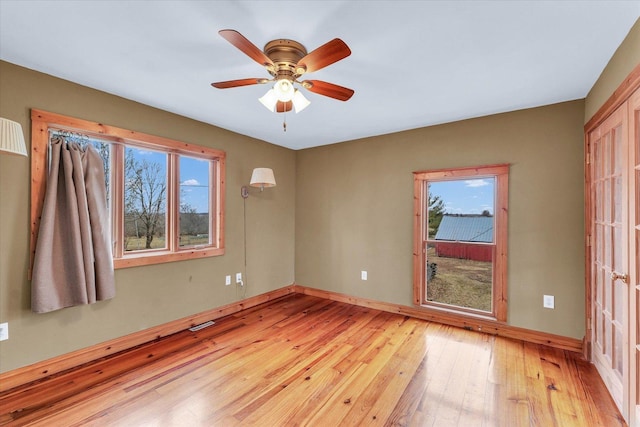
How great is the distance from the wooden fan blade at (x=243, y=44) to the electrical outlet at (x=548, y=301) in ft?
11.0

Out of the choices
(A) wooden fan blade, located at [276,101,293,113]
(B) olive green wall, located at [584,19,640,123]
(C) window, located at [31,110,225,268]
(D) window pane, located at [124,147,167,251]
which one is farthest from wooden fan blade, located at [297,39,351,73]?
(D) window pane, located at [124,147,167,251]

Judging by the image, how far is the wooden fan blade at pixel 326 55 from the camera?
147cm

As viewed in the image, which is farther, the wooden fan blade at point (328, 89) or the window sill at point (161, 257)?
the window sill at point (161, 257)

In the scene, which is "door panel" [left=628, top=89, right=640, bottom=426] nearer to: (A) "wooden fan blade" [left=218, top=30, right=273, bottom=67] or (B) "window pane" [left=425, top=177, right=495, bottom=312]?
(B) "window pane" [left=425, top=177, right=495, bottom=312]

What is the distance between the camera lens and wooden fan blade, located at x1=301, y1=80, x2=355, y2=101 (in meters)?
1.93

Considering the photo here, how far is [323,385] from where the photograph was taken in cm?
217

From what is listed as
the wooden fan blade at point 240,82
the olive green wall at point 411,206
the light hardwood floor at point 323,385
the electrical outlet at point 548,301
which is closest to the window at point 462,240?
the olive green wall at point 411,206

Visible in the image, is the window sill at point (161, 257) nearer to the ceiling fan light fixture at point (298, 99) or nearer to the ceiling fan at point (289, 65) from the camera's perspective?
the ceiling fan at point (289, 65)

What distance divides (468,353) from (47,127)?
13.8ft

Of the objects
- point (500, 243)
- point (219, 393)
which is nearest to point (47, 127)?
point (219, 393)

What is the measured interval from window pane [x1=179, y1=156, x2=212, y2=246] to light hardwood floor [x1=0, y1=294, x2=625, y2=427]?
1.14 m

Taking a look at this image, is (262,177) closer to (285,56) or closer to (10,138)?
(285,56)

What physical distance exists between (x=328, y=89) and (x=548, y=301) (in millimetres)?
2978

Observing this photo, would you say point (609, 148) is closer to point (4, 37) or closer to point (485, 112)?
point (485, 112)
